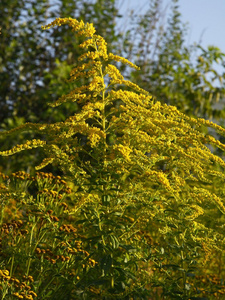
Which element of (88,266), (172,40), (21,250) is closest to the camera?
(88,266)

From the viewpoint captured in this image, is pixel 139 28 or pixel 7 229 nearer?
pixel 7 229

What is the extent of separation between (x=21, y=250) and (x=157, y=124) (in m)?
1.64

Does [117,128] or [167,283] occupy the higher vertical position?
[117,128]

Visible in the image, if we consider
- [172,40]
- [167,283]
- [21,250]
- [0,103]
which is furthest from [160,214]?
→ [172,40]

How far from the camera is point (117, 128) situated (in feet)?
12.0

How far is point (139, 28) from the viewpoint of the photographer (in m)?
9.95

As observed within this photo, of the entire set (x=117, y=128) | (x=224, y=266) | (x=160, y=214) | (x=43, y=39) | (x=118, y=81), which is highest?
(x=43, y=39)

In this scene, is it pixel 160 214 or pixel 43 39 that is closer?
pixel 160 214

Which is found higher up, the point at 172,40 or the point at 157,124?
the point at 172,40

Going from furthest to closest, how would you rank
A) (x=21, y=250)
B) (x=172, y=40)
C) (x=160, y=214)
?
(x=172, y=40), (x=21, y=250), (x=160, y=214)

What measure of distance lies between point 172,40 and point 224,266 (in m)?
5.52

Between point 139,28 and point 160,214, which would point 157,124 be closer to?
point 160,214

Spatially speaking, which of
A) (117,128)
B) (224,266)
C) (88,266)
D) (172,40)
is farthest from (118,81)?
(172,40)

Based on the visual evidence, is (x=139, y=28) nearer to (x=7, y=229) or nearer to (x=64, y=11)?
(x=64, y=11)
